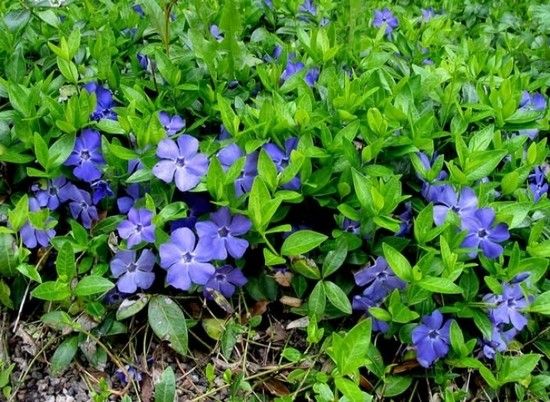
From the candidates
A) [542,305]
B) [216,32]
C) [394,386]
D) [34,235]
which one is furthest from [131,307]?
[216,32]

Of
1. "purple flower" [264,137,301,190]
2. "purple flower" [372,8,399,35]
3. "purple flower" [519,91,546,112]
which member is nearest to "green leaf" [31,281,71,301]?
"purple flower" [264,137,301,190]

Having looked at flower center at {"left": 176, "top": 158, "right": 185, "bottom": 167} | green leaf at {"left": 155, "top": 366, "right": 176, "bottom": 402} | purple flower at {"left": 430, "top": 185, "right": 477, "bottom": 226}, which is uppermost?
flower center at {"left": 176, "top": 158, "right": 185, "bottom": 167}

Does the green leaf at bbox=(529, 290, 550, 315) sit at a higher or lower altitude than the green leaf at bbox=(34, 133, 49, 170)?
lower

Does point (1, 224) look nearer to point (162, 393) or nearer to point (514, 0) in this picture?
point (162, 393)

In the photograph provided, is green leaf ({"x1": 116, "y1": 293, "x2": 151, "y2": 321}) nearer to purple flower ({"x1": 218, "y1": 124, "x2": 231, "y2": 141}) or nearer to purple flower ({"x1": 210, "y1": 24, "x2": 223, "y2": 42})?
purple flower ({"x1": 218, "y1": 124, "x2": 231, "y2": 141})

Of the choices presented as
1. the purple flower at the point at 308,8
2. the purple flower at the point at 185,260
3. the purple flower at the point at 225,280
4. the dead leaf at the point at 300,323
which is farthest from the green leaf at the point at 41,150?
the purple flower at the point at 308,8

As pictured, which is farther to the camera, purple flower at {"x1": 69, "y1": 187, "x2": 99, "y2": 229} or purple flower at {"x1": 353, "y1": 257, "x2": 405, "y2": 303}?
purple flower at {"x1": 69, "y1": 187, "x2": 99, "y2": 229}

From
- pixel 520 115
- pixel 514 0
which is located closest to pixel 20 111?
pixel 520 115

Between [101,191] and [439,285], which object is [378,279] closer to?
[439,285]
